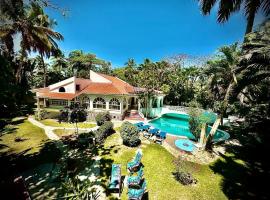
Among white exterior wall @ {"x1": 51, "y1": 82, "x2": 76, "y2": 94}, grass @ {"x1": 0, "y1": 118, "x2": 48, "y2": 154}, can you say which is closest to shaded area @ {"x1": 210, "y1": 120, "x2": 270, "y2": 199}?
grass @ {"x1": 0, "y1": 118, "x2": 48, "y2": 154}

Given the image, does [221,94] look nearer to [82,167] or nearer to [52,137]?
[82,167]

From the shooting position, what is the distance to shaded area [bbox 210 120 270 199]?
999cm

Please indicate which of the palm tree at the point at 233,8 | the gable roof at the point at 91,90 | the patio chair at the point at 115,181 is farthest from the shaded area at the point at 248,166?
the gable roof at the point at 91,90

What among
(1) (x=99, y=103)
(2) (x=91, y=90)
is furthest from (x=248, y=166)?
(2) (x=91, y=90)

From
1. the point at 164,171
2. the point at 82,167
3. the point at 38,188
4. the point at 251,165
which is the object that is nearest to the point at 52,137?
the point at 82,167

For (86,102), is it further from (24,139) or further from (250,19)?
(250,19)

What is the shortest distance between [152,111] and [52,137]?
57.4ft

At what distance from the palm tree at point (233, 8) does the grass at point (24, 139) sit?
19.1 meters

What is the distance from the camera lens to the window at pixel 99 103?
26281mm

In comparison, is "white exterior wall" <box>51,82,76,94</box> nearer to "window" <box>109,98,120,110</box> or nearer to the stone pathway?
the stone pathway

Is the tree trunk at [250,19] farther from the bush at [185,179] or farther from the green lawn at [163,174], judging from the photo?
the bush at [185,179]

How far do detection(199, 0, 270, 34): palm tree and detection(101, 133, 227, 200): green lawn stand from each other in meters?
12.7

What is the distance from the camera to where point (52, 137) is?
1800 cm

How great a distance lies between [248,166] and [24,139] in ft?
67.4
